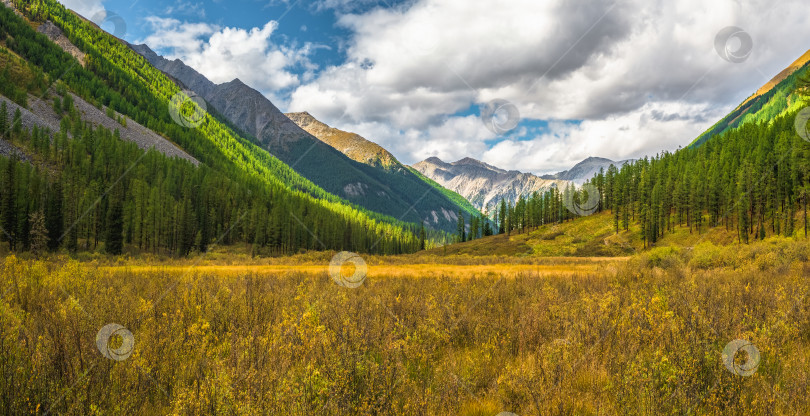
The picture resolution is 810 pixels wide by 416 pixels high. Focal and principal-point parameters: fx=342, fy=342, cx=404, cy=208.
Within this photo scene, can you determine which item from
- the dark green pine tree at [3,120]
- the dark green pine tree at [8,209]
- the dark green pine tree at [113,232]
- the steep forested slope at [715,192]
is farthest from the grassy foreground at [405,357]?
the dark green pine tree at [3,120]

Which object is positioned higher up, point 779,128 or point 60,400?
point 779,128

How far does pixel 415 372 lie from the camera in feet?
16.6

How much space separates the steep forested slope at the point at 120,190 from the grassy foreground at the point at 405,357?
49.9m

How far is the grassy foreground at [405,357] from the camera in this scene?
3.68 meters

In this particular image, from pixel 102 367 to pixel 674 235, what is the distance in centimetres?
8854

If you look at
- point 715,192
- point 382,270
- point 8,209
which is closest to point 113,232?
point 8,209

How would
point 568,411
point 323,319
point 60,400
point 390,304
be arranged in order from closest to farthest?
point 60,400, point 568,411, point 323,319, point 390,304

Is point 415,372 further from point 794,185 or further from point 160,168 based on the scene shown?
point 160,168

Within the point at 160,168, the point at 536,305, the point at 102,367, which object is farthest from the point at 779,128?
the point at 160,168

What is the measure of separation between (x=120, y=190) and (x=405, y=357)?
271 ft

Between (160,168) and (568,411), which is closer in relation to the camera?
(568,411)

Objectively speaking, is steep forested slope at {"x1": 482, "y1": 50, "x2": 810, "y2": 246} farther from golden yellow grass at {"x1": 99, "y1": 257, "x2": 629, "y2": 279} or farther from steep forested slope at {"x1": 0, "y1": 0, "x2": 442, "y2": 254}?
steep forested slope at {"x1": 0, "y1": 0, "x2": 442, "y2": 254}

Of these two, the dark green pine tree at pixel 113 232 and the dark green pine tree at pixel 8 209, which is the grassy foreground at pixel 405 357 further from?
the dark green pine tree at pixel 113 232

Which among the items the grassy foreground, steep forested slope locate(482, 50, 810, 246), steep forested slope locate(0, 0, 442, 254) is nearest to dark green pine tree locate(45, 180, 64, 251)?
steep forested slope locate(0, 0, 442, 254)
